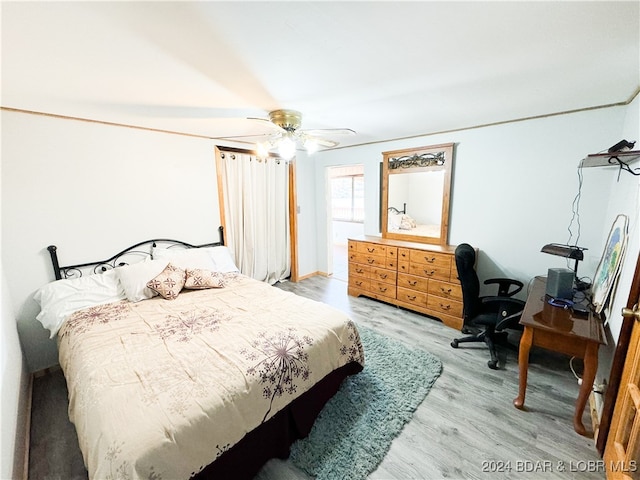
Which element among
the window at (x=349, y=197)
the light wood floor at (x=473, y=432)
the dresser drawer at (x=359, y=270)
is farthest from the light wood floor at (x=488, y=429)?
the window at (x=349, y=197)

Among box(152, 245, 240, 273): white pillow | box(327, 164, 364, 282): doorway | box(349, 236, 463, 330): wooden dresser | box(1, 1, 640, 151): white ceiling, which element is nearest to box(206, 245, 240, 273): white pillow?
box(152, 245, 240, 273): white pillow

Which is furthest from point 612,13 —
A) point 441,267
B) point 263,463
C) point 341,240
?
point 341,240

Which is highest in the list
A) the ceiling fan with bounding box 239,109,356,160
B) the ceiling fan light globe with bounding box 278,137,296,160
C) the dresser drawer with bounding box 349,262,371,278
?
the ceiling fan with bounding box 239,109,356,160

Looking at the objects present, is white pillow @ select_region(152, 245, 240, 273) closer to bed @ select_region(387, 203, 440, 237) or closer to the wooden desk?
bed @ select_region(387, 203, 440, 237)

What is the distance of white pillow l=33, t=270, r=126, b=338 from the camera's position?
2088mm

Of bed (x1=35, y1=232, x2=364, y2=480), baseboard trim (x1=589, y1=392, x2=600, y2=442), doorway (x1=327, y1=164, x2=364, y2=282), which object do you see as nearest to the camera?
bed (x1=35, y1=232, x2=364, y2=480)

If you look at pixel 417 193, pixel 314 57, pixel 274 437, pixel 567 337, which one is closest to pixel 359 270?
pixel 417 193

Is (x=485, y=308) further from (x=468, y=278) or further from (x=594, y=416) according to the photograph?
(x=594, y=416)

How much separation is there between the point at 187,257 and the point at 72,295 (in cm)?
98

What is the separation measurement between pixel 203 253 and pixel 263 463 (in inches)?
86.5

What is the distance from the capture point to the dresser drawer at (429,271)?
290 centimetres

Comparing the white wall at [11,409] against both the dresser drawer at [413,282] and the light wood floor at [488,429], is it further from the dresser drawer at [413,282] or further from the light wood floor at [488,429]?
the dresser drawer at [413,282]

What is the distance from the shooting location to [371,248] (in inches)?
138

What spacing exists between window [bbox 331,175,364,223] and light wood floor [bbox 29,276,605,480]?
364 centimetres
